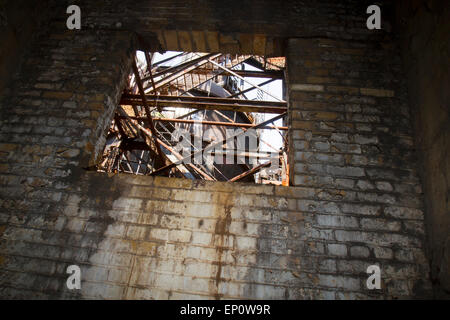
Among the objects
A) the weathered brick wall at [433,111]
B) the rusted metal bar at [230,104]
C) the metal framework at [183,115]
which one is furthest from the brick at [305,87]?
the rusted metal bar at [230,104]

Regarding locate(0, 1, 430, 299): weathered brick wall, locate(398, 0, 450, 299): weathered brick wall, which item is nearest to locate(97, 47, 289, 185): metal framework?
locate(0, 1, 430, 299): weathered brick wall

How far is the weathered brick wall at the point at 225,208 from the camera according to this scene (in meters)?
2.21

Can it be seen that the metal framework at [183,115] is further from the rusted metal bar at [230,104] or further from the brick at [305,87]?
the brick at [305,87]

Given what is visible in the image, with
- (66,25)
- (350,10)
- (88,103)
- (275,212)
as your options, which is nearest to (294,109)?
(275,212)

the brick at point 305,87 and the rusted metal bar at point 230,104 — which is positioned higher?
the rusted metal bar at point 230,104

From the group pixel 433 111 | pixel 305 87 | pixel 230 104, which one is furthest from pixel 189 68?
pixel 433 111

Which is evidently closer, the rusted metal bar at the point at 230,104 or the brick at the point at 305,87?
the brick at the point at 305,87

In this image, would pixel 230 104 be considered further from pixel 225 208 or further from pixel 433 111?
pixel 433 111

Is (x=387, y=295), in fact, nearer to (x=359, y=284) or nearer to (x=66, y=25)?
(x=359, y=284)

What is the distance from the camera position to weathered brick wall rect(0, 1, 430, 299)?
86.9 inches

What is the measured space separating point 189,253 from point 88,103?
2112 mm

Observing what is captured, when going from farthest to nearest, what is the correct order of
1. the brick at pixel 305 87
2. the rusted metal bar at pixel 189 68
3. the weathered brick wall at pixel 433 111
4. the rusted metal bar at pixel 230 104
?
the rusted metal bar at pixel 189 68, the rusted metal bar at pixel 230 104, the brick at pixel 305 87, the weathered brick wall at pixel 433 111

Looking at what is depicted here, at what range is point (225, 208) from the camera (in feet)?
8.14

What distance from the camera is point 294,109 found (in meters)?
2.91
